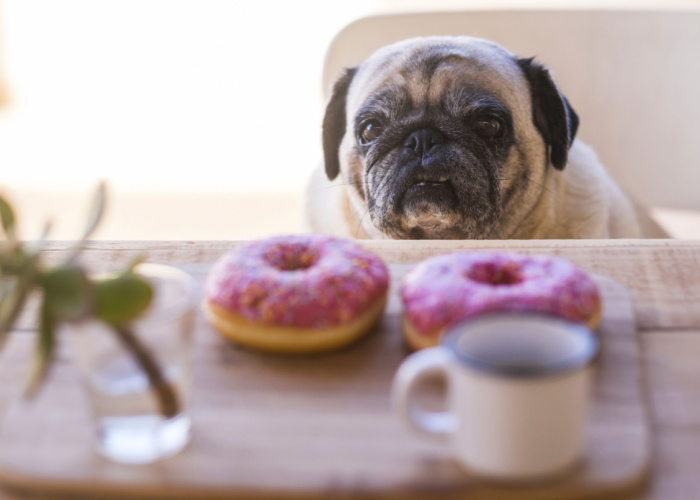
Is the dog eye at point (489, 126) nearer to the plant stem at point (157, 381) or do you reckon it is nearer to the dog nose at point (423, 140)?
the dog nose at point (423, 140)

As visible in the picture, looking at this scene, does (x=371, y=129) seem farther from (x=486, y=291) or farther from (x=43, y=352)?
(x=43, y=352)

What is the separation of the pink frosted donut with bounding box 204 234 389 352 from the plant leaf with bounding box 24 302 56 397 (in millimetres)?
221

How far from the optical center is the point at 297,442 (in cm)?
68

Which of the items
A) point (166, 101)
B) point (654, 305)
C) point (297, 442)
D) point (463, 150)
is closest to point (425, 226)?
point (463, 150)

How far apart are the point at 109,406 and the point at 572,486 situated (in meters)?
0.38

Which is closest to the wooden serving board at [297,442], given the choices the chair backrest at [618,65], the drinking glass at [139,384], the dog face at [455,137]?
the drinking glass at [139,384]

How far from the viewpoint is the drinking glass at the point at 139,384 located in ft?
2.14

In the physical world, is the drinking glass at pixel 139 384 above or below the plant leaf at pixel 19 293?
below

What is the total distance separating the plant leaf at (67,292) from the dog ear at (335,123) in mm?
1177

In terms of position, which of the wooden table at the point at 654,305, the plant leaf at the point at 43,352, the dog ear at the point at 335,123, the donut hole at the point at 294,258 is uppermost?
the plant leaf at the point at 43,352

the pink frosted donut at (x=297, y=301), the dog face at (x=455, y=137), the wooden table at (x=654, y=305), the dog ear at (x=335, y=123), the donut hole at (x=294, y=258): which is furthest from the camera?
the dog ear at (x=335, y=123)

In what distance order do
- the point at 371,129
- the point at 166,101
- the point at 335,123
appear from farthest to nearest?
the point at 166,101 → the point at 335,123 → the point at 371,129

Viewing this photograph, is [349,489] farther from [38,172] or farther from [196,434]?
[38,172]

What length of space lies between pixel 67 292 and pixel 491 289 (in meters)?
0.40
